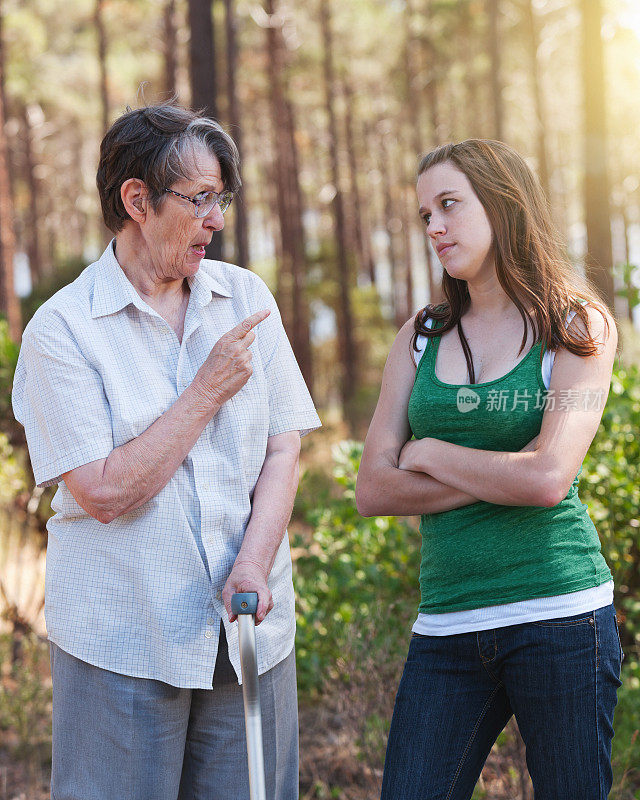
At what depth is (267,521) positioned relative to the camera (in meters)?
2.20

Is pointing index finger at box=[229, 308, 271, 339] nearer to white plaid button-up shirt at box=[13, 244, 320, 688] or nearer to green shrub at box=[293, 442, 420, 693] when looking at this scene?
white plaid button-up shirt at box=[13, 244, 320, 688]

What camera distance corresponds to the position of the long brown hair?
87.2 inches

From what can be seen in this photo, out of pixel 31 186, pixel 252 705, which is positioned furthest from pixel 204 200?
pixel 31 186

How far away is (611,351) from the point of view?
7.14 ft

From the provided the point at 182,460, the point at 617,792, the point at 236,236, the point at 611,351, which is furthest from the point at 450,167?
the point at 236,236

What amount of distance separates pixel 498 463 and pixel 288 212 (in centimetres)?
2069

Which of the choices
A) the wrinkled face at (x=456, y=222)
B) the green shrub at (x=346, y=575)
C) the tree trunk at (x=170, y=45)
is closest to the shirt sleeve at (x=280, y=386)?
the wrinkled face at (x=456, y=222)

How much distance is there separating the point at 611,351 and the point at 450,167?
0.62 m

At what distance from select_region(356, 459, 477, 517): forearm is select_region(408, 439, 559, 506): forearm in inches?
1.4

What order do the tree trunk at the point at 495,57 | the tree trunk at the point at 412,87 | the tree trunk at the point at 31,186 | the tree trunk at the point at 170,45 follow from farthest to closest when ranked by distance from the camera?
1. the tree trunk at the point at 31,186
2. the tree trunk at the point at 412,87
3. the tree trunk at the point at 170,45
4. the tree trunk at the point at 495,57

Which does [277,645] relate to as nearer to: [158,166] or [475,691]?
[475,691]

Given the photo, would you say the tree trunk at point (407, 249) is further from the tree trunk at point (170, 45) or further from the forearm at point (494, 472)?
the forearm at point (494, 472)

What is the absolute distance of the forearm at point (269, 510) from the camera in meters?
2.14

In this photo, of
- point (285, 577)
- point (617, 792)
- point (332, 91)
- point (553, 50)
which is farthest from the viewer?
point (553, 50)
